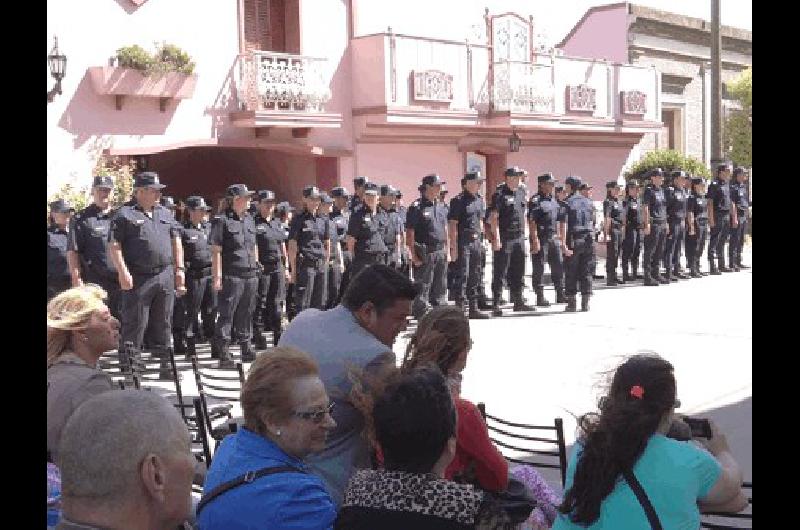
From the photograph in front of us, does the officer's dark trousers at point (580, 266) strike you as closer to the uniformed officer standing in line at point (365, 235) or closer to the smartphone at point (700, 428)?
the uniformed officer standing in line at point (365, 235)

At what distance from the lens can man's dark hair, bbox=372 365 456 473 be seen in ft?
8.39

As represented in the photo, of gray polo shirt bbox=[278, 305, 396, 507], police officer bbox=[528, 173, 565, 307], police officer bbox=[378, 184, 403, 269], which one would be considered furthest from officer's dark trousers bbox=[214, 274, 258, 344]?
gray polo shirt bbox=[278, 305, 396, 507]

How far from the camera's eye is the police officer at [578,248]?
47.2ft

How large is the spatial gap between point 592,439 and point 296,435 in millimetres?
855

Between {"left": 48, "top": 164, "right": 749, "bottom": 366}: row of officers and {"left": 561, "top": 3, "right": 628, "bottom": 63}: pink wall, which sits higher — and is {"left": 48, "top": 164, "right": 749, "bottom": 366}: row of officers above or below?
below

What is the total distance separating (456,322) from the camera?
391cm

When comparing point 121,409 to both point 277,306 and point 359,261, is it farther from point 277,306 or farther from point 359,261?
point 359,261

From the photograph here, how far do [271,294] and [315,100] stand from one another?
26.2 ft

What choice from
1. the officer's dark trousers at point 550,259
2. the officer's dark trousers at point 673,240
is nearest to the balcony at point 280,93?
the officer's dark trousers at point 550,259

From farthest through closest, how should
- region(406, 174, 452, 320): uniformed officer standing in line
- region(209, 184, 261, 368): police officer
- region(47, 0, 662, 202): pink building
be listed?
region(47, 0, 662, 202): pink building < region(406, 174, 452, 320): uniformed officer standing in line < region(209, 184, 261, 368): police officer

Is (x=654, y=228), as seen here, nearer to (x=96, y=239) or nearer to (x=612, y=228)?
(x=612, y=228)

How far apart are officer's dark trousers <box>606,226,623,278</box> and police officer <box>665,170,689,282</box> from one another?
85cm

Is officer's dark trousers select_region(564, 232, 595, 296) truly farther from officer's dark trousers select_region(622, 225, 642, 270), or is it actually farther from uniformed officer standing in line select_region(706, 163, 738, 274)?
uniformed officer standing in line select_region(706, 163, 738, 274)
